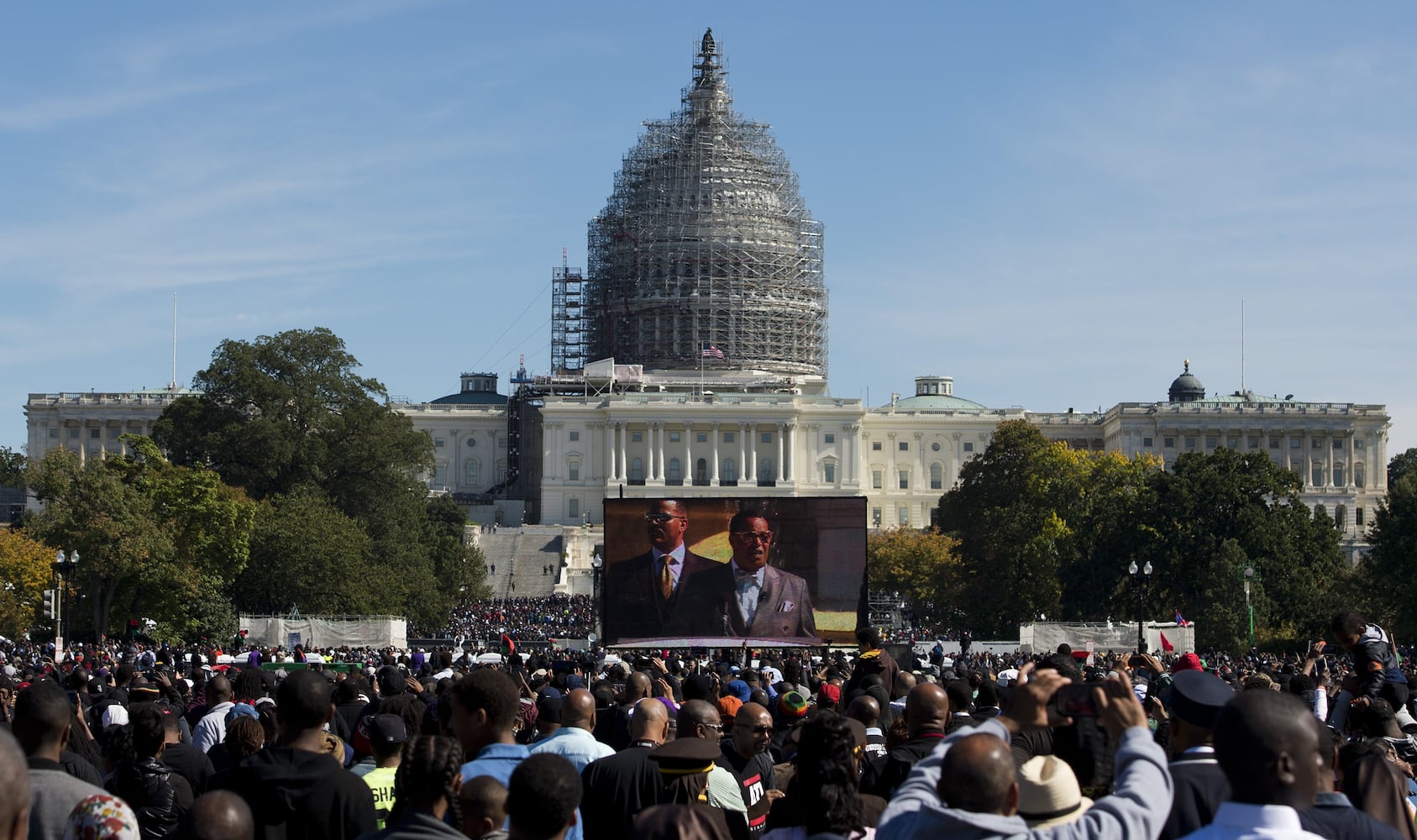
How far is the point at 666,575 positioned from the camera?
3481cm

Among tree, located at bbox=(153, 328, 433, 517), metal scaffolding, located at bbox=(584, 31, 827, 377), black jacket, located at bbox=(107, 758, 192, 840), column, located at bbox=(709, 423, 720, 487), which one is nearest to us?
black jacket, located at bbox=(107, 758, 192, 840)

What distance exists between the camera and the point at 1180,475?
67.9m

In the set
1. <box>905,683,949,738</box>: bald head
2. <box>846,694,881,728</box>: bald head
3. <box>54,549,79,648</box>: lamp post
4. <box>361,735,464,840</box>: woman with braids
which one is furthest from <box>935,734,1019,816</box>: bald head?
<box>54,549,79,648</box>: lamp post

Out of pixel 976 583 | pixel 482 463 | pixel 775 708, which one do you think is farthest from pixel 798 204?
pixel 775 708

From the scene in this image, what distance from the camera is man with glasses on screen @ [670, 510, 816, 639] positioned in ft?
112

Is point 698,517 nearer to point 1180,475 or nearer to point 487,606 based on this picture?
point 1180,475

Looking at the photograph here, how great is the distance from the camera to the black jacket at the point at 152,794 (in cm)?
1003

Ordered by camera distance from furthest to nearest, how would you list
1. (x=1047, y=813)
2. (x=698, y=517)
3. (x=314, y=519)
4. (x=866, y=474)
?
1. (x=866, y=474)
2. (x=314, y=519)
3. (x=698, y=517)
4. (x=1047, y=813)

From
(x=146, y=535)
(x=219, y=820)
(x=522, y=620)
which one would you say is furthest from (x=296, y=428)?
(x=219, y=820)

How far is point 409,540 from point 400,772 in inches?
2600

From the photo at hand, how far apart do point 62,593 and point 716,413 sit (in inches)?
2848

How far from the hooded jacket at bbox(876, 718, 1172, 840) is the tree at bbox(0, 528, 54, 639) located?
182 feet

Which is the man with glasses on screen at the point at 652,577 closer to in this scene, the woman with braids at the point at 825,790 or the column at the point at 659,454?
the woman with braids at the point at 825,790

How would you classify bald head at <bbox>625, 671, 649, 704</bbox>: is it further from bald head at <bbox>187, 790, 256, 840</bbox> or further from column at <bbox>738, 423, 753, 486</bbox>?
column at <bbox>738, 423, 753, 486</bbox>
